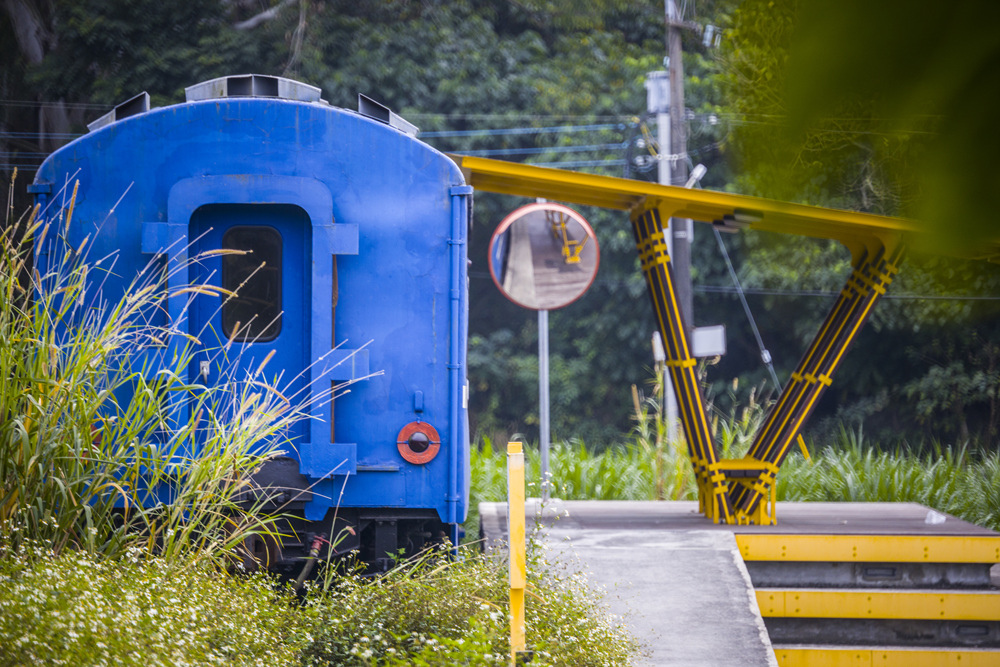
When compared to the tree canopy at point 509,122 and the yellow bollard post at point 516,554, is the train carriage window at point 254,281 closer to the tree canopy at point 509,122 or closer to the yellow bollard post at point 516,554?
the yellow bollard post at point 516,554

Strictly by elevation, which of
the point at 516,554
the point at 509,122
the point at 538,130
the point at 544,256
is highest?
the point at 509,122

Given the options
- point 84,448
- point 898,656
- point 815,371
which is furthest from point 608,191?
point 84,448

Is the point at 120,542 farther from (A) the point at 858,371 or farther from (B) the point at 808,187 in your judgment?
(A) the point at 858,371

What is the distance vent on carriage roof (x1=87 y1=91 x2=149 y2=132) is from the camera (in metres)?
5.46

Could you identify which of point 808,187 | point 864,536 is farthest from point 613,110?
point 808,187

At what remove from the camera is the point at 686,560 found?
5.96 meters

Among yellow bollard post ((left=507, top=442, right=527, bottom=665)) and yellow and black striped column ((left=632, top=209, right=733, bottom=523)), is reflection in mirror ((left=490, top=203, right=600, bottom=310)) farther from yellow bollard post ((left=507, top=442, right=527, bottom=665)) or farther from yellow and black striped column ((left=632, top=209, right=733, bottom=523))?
yellow bollard post ((left=507, top=442, right=527, bottom=665))

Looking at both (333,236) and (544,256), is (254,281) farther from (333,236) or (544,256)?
(544,256)

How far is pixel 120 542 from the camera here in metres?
4.17

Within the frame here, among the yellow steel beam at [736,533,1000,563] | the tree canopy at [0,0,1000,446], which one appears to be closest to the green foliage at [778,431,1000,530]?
the tree canopy at [0,0,1000,446]

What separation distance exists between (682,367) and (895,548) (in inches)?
74.4

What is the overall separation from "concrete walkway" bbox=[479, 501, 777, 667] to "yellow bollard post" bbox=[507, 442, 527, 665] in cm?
116

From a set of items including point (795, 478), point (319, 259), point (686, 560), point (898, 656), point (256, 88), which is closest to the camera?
point (319, 259)

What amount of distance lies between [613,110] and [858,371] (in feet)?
26.9
